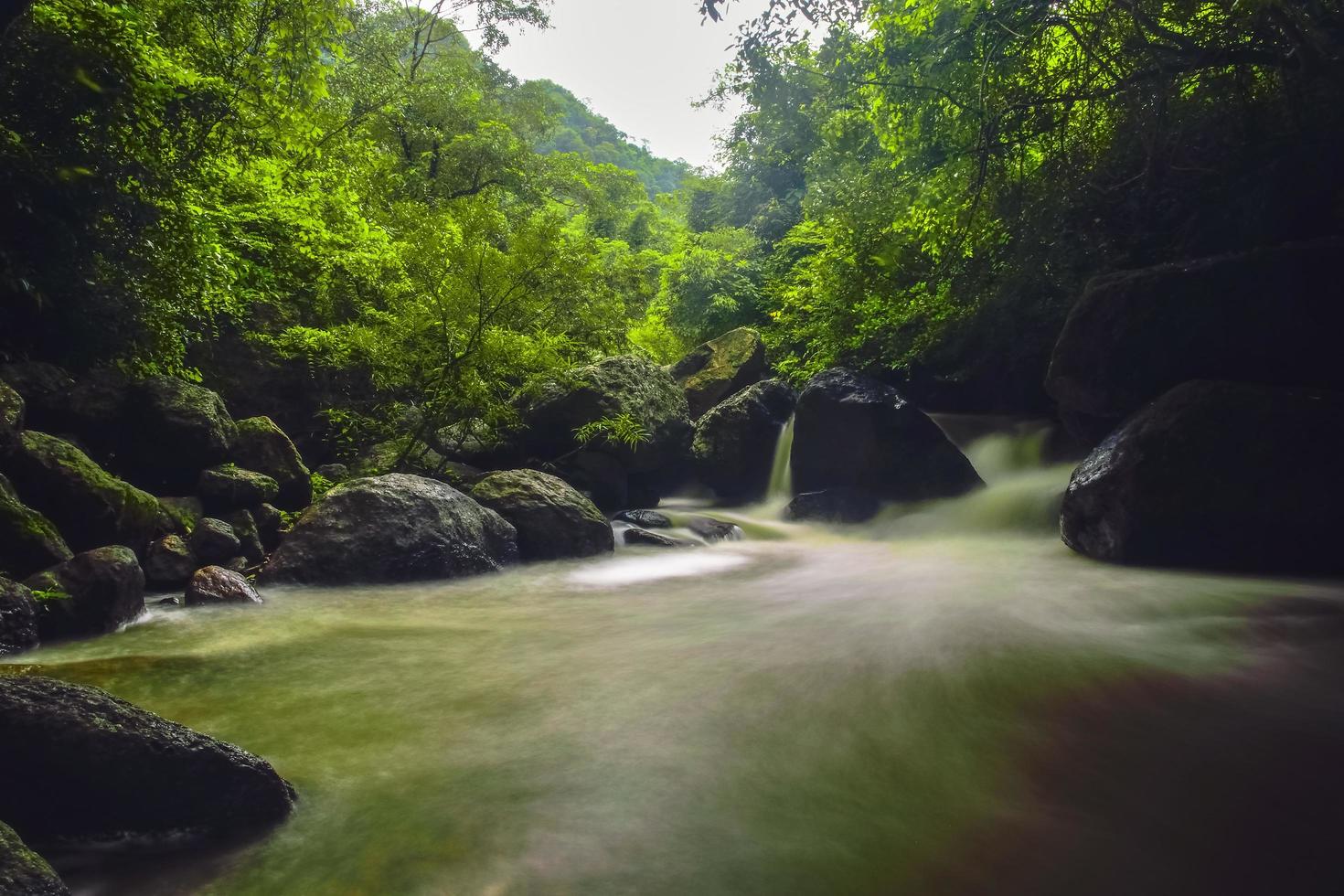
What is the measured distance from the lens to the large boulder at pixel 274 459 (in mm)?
7055

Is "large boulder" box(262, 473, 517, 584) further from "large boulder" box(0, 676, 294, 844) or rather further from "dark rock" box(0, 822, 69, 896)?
"dark rock" box(0, 822, 69, 896)

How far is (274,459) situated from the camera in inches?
284

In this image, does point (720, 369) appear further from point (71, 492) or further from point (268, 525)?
point (71, 492)

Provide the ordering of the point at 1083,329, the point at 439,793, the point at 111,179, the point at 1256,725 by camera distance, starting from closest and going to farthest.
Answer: the point at 439,793
the point at 1256,725
the point at 111,179
the point at 1083,329

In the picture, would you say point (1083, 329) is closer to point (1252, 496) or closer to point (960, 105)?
point (1252, 496)

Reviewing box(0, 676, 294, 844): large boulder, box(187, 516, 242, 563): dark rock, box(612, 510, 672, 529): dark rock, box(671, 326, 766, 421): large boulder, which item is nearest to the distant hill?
box(671, 326, 766, 421): large boulder

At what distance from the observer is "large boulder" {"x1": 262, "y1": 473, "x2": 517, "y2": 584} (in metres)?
6.13

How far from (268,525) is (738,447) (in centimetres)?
789

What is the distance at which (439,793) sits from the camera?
8.38 ft

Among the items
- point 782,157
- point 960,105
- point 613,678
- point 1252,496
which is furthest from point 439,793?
point 782,157

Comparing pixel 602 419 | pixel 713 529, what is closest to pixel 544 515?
pixel 602 419

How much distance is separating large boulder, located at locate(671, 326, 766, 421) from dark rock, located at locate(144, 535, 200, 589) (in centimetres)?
985

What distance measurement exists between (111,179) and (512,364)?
14.2ft

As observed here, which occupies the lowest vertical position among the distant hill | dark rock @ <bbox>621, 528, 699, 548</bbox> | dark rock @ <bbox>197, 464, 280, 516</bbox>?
dark rock @ <bbox>621, 528, 699, 548</bbox>
